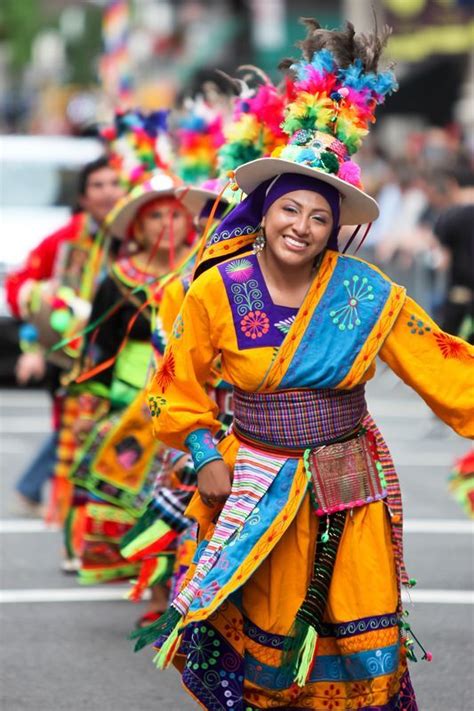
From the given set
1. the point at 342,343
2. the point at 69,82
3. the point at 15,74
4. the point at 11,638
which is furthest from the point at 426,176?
the point at 15,74

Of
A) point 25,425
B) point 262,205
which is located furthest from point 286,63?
point 25,425

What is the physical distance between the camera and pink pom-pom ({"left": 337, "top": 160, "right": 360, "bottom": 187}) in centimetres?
528

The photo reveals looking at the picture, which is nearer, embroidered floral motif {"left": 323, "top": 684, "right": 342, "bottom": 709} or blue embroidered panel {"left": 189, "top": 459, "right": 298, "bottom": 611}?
blue embroidered panel {"left": 189, "top": 459, "right": 298, "bottom": 611}

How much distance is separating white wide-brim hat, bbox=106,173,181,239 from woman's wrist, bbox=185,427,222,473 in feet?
8.90

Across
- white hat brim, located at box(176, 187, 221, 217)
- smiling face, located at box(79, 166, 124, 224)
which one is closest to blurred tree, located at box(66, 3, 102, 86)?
smiling face, located at box(79, 166, 124, 224)

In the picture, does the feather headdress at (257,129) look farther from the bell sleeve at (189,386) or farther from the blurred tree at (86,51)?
the blurred tree at (86,51)

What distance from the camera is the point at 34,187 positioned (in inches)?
701

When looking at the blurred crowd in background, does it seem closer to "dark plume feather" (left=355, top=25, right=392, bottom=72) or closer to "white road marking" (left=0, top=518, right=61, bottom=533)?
"dark plume feather" (left=355, top=25, right=392, bottom=72)

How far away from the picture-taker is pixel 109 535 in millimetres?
8023

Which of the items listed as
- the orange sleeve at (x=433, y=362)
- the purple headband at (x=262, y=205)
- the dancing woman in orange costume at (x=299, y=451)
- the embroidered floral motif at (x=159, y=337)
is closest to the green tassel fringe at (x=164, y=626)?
the dancing woman in orange costume at (x=299, y=451)

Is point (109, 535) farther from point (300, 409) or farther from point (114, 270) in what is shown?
point (300, 409)

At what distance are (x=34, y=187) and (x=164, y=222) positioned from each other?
33.0ft

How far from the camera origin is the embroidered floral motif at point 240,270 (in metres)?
5.26

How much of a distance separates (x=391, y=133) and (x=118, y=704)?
30.0 m
